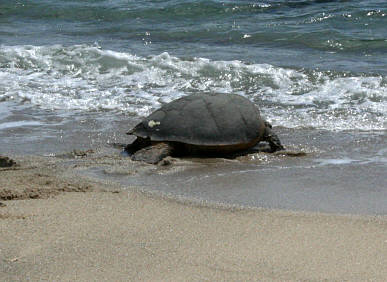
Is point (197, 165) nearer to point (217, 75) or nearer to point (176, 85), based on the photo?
point (176, 85)

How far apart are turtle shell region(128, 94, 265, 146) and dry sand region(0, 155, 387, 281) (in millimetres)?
1235

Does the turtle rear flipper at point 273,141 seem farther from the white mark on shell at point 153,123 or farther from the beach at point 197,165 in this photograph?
the white mark on shell at point 153,123

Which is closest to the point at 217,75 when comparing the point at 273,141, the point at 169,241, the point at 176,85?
the point at 176,85

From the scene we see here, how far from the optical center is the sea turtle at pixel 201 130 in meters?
5.38

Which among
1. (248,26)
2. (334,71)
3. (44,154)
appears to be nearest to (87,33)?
(248,26)

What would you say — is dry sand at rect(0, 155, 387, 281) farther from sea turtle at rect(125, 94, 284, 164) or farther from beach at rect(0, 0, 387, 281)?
sea turtle at rect(125, 94, 284, 164)

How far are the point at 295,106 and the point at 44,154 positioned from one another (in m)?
2.73

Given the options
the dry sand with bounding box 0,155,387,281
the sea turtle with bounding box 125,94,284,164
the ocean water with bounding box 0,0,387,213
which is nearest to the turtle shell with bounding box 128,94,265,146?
the sea turtle with bounding box 125,94,284,164

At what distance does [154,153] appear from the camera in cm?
518

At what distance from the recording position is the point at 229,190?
4453mm

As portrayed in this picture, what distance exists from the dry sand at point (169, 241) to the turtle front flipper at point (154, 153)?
898 millimetres

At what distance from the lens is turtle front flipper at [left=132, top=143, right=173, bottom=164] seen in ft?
16.8

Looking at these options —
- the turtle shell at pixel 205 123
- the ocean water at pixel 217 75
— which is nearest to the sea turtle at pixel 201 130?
the turtle shell at pixel 205 123

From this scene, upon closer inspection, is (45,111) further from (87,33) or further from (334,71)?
(87,33)
